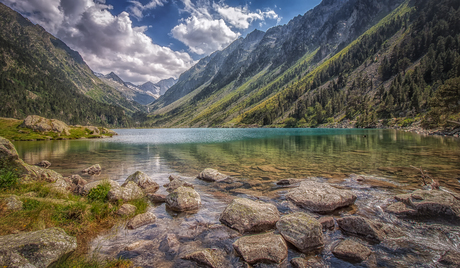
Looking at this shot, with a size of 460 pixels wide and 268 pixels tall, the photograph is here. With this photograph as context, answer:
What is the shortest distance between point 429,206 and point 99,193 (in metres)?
19.3

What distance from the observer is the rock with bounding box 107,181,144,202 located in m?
12.6

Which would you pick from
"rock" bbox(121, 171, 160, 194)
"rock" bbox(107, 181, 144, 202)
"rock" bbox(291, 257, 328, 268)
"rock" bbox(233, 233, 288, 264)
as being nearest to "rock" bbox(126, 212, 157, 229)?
"rock" bbox(107, 181, 144, 202)

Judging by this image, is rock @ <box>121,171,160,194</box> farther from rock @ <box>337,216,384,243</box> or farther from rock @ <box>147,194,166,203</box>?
rock @ <box>337,216,384,243</box>

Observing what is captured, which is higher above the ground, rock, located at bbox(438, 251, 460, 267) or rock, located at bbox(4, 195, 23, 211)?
rock, located at bbox(4, 195, 23, 211)

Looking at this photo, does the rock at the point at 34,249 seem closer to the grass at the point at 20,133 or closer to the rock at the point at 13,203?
the rock at the point at 13,203

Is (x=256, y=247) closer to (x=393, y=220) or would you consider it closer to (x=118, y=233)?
(x=118, y=233)

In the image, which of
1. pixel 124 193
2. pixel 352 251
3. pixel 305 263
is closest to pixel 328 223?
pixel 352 251

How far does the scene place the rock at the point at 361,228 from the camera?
8859 millimetres

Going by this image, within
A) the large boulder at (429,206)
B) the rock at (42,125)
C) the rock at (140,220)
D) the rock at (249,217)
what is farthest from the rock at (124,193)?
the rock at (42,125)

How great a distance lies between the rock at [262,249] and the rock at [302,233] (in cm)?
57

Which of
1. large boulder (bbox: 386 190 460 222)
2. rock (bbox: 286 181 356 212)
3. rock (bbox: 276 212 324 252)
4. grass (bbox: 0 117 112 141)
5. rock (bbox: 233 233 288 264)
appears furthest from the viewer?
grass (bbox: 0 117 112 141)

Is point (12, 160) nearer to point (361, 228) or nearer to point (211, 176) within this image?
point (211, 176)

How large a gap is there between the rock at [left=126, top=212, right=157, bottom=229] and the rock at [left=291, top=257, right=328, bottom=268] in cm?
754

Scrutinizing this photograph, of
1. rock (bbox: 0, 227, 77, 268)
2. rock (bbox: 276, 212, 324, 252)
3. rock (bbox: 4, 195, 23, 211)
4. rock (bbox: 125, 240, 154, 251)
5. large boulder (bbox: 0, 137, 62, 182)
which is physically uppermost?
large boulder (bbox: 0, 137, 62, 182)
